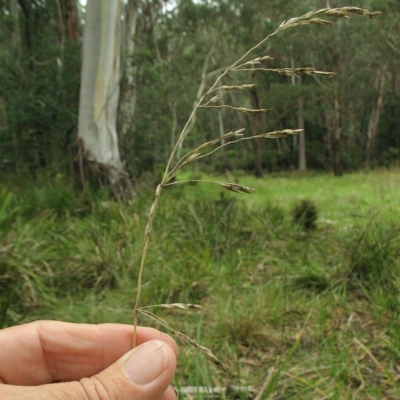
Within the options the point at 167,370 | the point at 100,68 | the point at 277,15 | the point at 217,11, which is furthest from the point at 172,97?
the point at 167,370

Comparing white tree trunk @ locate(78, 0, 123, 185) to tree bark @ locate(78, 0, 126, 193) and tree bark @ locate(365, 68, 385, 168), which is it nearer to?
tree bark @ locate(78, 0, 126, 193)

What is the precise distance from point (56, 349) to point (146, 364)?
1.12 feet

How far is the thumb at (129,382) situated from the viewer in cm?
102

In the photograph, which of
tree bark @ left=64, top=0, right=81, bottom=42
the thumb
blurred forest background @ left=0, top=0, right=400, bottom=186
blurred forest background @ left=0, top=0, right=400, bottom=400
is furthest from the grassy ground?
tree bark @ left=64, top=0, right=81, bottom=42

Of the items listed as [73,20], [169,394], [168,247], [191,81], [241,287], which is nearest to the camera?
[169,394]

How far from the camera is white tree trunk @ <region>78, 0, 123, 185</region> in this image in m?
6.32

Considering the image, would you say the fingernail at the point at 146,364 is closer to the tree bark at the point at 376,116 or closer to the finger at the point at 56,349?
the finger at the point at 56,349

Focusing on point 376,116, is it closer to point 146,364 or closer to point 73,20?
point 73,20

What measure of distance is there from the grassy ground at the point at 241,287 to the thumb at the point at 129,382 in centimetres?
91

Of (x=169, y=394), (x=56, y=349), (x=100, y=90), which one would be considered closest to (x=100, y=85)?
(x=100, y=90)

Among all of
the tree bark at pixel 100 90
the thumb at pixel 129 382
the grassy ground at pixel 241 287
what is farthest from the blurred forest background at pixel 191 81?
the thumb at pixel 129 382

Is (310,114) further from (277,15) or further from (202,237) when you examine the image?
(202,237)

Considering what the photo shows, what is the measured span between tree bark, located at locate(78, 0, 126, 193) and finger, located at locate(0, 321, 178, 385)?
5306 mm

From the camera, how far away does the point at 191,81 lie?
19094 millimetres
